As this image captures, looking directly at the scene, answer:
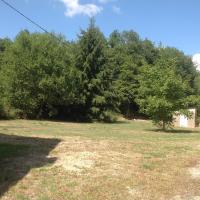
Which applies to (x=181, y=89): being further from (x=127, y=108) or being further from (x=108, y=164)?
(x=127, y=108)

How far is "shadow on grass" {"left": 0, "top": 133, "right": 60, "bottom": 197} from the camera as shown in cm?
1009

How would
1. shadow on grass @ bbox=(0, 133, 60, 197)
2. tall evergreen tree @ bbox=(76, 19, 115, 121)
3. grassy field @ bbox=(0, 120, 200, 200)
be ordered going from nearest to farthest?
1. grassy field @ bbox=(0, 120, 200, 200)
2. shadow on grass @ bbox=(0, 133, 60, 197)
3. tall evergreen tree @ bbox=(76, 19, 115, 121)

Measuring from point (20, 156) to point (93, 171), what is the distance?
2.58m

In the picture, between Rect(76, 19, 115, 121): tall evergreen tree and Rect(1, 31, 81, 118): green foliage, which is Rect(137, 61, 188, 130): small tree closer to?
Rect(1, 31, 81, 118): green foliage

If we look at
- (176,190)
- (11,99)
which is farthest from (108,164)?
(11,99)

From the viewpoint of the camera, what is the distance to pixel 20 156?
41.4 feet

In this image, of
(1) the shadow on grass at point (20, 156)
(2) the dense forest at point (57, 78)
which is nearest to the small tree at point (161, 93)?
(2) the dense forest at point (57, 78)

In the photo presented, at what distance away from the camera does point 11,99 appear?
37625 millimetres

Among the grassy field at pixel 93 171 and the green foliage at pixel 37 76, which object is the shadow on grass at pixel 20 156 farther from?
the green foliage at pixel 37 76

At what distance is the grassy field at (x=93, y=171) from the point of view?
30.2 ft

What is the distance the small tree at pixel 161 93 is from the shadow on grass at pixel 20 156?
13209 millimetres

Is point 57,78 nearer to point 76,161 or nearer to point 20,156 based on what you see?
point 20,156

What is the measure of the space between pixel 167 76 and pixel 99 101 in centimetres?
1249

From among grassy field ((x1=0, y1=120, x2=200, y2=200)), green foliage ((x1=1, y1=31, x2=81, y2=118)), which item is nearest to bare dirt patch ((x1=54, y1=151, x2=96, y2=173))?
grassy field ((x1=0, y1=120, x2=200, y2=200))
